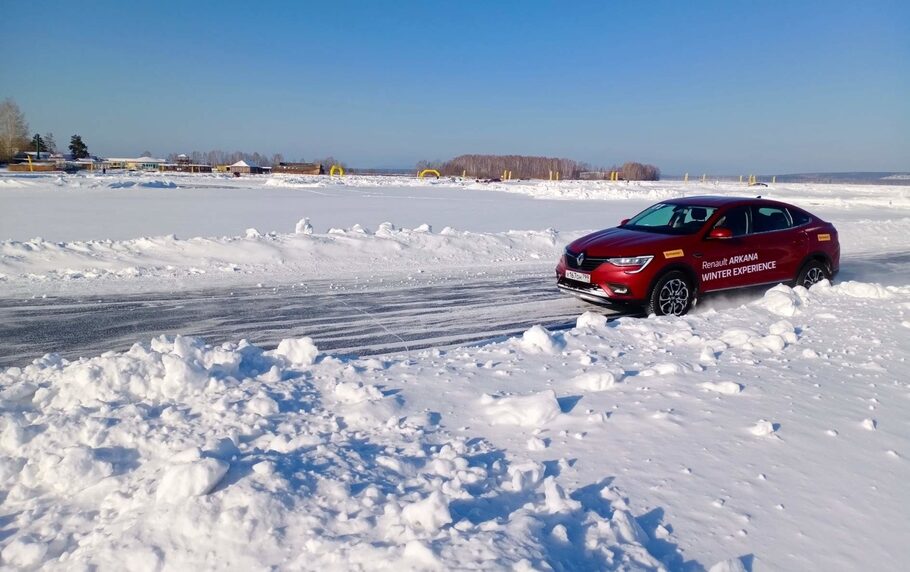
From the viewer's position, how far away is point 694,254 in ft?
28.3

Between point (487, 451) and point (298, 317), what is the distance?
496 cm

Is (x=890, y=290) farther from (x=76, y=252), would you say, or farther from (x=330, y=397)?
(x=76, y=252)

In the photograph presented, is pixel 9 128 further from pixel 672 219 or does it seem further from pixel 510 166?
pixel 672 219

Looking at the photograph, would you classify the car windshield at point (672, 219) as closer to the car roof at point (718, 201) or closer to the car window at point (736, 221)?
the car roof at point (718, 201)

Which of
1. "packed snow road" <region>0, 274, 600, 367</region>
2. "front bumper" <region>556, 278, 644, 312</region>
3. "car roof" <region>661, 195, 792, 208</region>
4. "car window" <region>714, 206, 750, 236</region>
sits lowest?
"packed snow road" <region>0, 274, 600, 367</region>

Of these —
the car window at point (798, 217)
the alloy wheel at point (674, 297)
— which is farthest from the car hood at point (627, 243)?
the car window at point (798, 217)

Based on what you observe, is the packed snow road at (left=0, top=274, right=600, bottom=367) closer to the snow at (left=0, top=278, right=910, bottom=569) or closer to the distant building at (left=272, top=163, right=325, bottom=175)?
the snow at (left=0, top=278, right=910, bottom=569)

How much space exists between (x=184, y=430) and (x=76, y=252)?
30.2ft

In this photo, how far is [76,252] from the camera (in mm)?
11406

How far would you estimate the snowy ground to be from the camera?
2857 mm

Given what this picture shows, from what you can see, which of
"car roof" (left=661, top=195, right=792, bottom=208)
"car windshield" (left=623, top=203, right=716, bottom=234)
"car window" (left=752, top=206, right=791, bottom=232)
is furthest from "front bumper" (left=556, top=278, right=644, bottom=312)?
"car window" (left=752, top=206, right=791, bottom=232)

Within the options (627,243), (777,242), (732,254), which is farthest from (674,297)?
(777,242)

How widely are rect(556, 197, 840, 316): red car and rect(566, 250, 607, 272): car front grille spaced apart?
→ 0.01m

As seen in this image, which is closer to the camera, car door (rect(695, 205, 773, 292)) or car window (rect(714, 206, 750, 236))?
car door (rect(695, 205, 773, 292))
